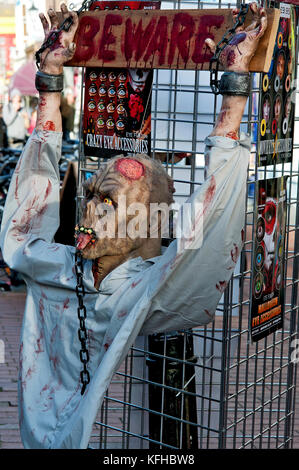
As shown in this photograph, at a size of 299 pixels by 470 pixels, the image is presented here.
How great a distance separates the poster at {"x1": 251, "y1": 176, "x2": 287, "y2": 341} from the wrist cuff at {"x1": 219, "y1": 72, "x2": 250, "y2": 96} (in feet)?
2.05

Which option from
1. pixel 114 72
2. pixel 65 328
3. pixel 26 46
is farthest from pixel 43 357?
pixel 26 46

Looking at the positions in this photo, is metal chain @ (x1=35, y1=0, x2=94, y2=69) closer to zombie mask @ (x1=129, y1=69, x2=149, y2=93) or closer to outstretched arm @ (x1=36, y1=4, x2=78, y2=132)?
outstretched arm @ (x1=36, y1=4, x2=78, y2=132)

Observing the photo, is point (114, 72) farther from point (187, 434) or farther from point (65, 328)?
point (187, 434)

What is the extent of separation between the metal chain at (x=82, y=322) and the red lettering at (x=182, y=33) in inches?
30.0

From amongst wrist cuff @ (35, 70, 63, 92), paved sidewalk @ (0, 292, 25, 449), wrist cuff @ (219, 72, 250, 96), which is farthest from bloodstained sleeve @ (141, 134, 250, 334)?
paved sidewalk @ (0, 292, 25, 449)

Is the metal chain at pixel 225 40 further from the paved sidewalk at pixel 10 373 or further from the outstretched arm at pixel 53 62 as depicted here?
the paved sidewalk at pixel 10 373

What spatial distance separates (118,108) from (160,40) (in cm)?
40

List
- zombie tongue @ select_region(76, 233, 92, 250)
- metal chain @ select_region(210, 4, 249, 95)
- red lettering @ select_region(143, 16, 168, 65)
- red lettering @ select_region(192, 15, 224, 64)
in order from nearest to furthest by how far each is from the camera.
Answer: metal chain @ select_region(210, 4, 249, 95) → zombie tongue @ select_region(76, 233, 92, 250) → red lettering @ select_region(192, 15, 224, 64) → red lettering @ select_region(143, 16, 168, 65)

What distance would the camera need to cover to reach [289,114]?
2.81 meters

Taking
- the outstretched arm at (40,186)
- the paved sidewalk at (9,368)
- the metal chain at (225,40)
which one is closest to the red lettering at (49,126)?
the outstretched arm at (40,186)

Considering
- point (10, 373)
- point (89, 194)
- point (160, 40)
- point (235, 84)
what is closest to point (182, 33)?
point (160, 40)

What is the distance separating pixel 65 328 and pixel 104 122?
2.96 feet

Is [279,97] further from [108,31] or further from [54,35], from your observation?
[54,35]

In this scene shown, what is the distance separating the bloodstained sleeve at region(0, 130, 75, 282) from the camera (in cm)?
245
